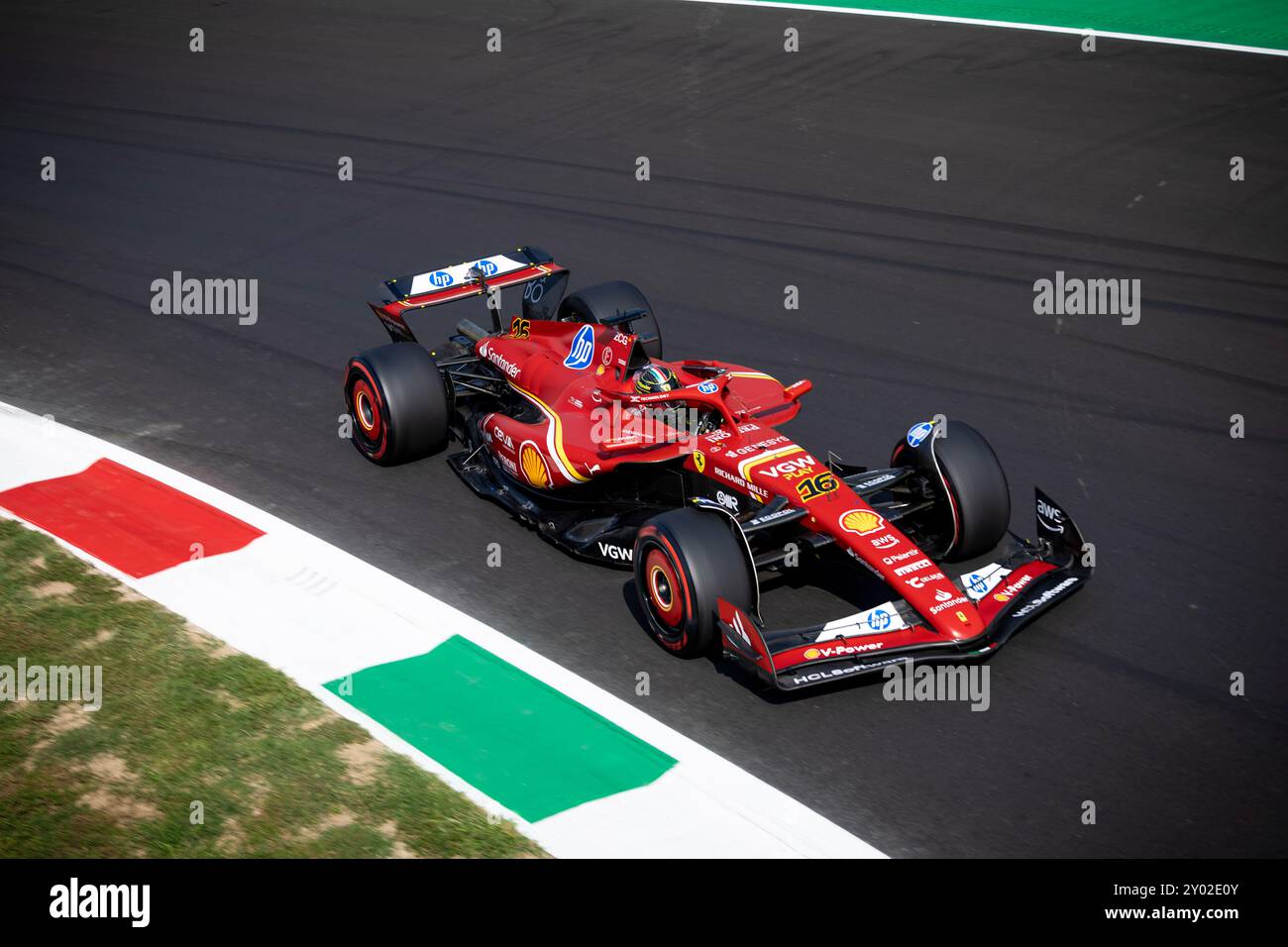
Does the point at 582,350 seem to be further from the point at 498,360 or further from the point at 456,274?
the point at 456,274

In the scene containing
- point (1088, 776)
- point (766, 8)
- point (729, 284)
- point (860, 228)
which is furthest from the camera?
point (766, 8)

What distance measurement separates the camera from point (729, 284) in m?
11.1

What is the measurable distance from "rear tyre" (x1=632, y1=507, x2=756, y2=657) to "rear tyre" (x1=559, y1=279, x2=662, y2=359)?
2.88 m

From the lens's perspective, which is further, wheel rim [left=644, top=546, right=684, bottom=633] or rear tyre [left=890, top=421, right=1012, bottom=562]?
rear tyre [left=890, top=421, right=1012, bottom=562]

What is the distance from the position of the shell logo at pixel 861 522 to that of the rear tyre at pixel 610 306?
2917 millimetres

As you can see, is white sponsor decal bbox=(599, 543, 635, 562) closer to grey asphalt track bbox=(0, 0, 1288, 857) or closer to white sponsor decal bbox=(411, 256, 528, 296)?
grey asphalt track bbox=(0, 0, 1288, 857)

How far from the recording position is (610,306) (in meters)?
8.91

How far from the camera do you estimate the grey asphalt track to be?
19.0 feet

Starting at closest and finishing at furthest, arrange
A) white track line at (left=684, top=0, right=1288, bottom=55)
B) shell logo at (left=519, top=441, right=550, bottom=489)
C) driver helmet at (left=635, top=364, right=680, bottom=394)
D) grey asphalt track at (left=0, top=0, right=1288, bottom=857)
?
grey asphalt track at (left=0, top=0, right=1288, bottom=857)
driver helmet at (left=635, top=364, right=680, bottom=394)
shell logo at (left=519, top=441, right=550, bottom=489)
white track line at (left=684, top=0, right=1288, bottom=55)

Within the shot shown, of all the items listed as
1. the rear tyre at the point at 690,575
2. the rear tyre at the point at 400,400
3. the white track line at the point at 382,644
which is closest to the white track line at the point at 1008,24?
the rear tyre at the point at 400,400

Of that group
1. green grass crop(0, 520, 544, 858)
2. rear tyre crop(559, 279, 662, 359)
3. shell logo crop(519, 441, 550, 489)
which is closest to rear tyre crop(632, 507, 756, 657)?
shell logo crop(519, 441, 550, 489)
